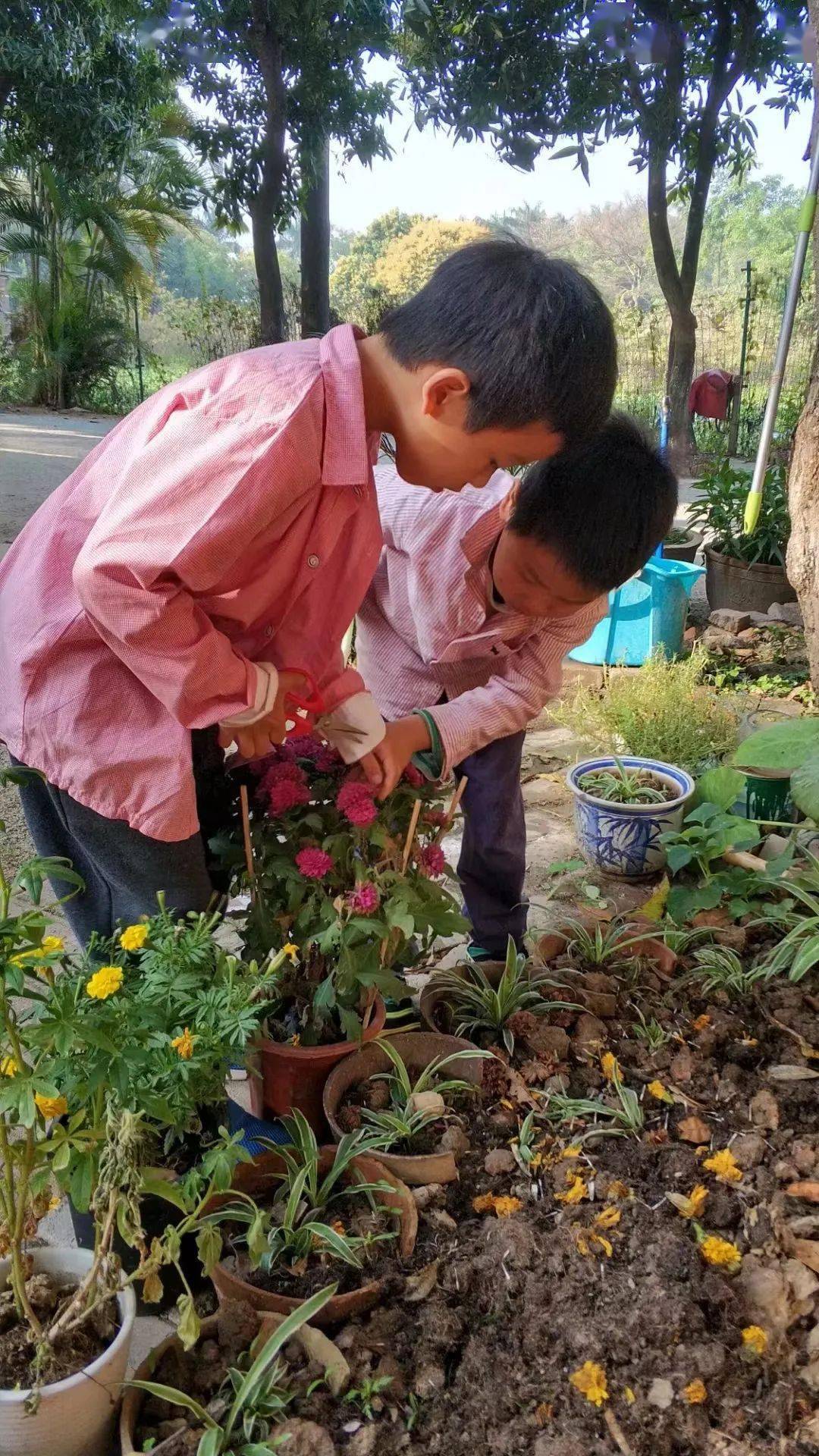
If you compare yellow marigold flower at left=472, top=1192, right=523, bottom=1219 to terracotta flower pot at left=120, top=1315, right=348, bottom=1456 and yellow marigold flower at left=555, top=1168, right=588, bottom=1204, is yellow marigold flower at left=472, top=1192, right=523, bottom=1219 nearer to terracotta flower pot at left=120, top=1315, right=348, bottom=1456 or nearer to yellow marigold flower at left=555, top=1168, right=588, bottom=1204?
yellow marigold flower at left=555, top=1168, right=588, bottom=1204

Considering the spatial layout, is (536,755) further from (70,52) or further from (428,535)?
(70,52)

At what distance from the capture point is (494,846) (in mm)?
1938

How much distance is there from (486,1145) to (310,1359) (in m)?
0.40

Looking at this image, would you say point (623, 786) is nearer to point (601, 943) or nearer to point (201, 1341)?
point (601, 943)

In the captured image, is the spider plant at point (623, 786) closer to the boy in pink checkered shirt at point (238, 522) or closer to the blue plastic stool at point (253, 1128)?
the blue plastic stool at point (253, 1128)

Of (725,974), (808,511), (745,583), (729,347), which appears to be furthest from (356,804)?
(729,347)

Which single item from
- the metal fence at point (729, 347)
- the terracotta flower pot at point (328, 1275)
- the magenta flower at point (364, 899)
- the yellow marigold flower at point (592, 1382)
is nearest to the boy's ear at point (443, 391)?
the magenta flower at point (364, 899)

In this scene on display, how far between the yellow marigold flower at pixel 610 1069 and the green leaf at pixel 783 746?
2.80 feet

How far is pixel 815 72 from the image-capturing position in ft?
9.05

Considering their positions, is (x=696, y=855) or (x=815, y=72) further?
(x=815, y=72)

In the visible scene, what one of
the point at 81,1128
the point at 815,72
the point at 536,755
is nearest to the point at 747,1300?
the point at 81,1128

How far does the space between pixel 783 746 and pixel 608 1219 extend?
3.98 feet

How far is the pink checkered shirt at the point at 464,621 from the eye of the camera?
1.68m

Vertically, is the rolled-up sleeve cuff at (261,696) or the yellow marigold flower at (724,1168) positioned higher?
the rolled-up sleeve cuff at (261,696)
